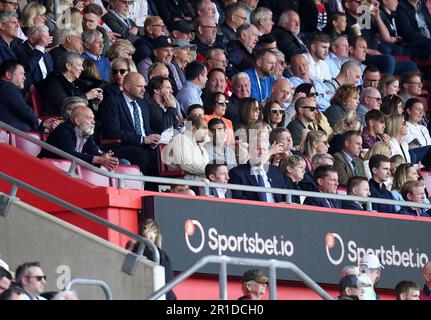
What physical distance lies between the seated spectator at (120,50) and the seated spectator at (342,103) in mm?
2654

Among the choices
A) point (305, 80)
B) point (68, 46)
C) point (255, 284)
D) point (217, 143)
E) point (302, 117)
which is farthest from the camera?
point (305, 80)

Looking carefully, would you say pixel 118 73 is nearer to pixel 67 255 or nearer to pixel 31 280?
pixel 67 255

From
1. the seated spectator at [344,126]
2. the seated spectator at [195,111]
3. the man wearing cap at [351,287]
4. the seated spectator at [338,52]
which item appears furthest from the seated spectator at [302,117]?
the man wearing cap at [351,287]

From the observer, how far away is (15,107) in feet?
50.2

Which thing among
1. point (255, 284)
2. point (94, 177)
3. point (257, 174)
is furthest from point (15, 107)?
point (255, 284)

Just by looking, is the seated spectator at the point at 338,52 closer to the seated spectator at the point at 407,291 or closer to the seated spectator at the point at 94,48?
the seated spectator at the point at 94,48

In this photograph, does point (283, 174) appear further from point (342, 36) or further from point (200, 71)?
point (342, 36)

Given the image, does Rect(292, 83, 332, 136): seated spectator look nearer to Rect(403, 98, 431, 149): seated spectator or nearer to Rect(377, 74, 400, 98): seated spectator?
Rect(403, 98, 431, 149): seated spectator

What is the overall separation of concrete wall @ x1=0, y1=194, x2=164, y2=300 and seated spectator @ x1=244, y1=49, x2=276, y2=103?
18.1ft

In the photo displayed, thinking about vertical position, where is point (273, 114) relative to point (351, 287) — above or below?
above

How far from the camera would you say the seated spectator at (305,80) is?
1967 cm

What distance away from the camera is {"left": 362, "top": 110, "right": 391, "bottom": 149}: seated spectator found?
18.6 meters

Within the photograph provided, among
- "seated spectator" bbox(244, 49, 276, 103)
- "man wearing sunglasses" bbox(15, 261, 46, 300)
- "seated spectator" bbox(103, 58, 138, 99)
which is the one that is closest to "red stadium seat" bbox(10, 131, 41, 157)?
"seated spectator" bbox(103, 58, 138, 99)

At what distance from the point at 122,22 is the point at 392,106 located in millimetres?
3284
